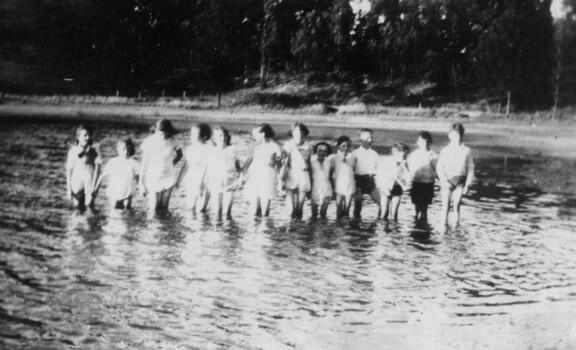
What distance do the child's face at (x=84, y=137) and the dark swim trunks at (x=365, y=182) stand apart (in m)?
4.11

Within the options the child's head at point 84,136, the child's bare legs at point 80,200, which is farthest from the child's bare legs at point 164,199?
the child's head at point 84,136

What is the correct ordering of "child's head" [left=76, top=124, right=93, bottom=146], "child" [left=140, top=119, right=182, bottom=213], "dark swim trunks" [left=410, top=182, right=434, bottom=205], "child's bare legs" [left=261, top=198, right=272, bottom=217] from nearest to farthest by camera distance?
"child's head" [left=76, top=124, right=93, bottom=146] → "child" [left=140, top=119, right=182, bottom=213] → "dark swim trunks" [left=410, top=182, right=434, bottom=205] → "child's bare legs" [left=261, top=198, right=272, bottom=217]

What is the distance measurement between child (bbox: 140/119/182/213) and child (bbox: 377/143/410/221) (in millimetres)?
3149

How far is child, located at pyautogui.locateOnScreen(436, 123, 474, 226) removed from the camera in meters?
9.17

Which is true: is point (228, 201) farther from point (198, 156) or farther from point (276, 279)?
point (276, 279)

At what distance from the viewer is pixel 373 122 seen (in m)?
26.1

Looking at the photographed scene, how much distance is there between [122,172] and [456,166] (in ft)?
16.3

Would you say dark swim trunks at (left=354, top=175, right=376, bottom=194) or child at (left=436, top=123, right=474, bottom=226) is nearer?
child at (left=436, top=123, right=474, bottom=226)

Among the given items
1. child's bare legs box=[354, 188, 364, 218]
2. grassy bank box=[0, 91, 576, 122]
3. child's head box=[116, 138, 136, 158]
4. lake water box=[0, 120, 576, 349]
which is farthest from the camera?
grassy bank box=[0, 91, 576, 122]

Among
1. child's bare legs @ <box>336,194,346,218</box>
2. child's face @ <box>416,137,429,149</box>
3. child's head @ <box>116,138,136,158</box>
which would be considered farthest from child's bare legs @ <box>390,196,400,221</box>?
child's head @ <box>116,138,136,158</box>

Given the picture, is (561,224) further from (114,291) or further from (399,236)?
(114,291)

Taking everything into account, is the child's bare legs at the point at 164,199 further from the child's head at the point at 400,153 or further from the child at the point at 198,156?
the child's head at the point at 400,153

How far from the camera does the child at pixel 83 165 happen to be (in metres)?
9.03

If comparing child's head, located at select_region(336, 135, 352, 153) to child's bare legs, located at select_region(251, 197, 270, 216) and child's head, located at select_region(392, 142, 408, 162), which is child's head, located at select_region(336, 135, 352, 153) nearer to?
child's head, located at select_region(392, 142, 408, 162)
